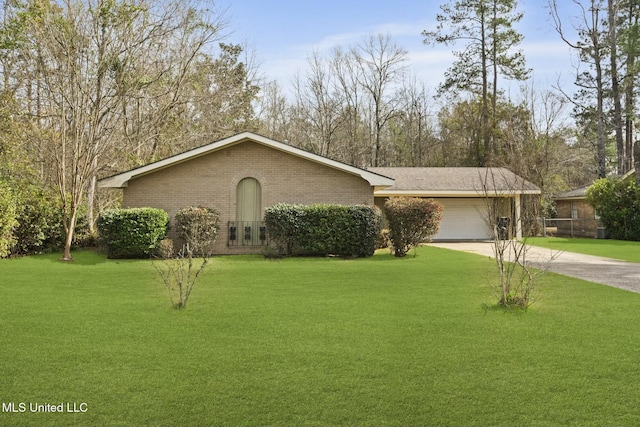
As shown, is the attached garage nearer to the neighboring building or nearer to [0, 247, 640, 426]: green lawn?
the neighboring building

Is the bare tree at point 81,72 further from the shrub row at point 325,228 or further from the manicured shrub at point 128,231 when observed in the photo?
the shrub row at point 325,228

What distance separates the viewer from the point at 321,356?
214 inches

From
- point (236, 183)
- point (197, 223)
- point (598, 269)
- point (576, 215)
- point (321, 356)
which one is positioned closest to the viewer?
point (321, 356)

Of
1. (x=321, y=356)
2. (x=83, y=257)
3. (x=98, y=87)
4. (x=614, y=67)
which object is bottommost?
(x=321, y=356)

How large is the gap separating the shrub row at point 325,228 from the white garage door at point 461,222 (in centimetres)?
1060

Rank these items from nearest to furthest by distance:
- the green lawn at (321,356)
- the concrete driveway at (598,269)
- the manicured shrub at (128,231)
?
1. the green lawn at (321,356)
2. the concrete driveway at (598,269)
3. the manicured shrub at (128,231)

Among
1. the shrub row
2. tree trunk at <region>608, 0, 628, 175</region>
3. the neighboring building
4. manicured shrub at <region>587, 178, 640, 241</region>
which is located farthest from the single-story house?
tree trunk at <region>608, 0, 628, 175</region>

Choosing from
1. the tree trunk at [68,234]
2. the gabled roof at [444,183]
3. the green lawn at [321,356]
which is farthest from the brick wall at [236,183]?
the green lawn at [321,356]

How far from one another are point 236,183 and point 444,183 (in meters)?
12.4

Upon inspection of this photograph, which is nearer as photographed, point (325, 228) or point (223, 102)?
point (325, 228)

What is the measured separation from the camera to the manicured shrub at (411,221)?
655 inches

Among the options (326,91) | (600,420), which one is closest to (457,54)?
(326,91)

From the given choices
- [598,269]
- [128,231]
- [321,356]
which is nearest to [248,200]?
[128,231]

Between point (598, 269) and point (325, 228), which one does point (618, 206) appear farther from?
point (325, 228)
